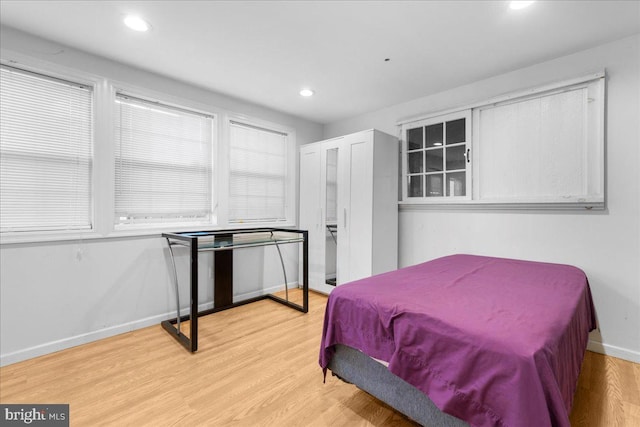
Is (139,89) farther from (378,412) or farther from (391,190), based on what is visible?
(378,412)

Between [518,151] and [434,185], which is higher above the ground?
[518,151]

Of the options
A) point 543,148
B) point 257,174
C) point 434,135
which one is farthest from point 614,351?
point 257,174

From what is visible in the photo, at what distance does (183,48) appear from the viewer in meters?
2.38

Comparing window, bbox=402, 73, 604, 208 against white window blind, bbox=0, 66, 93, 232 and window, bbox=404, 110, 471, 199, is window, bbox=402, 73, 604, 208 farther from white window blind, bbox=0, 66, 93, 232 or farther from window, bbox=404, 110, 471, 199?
white window blind, bbox=0, 66, 93, 232

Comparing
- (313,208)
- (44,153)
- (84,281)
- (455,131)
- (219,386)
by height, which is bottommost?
(219,386)

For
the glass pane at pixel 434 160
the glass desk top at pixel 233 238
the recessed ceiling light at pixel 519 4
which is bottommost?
the glass desk top at pixel 233 238

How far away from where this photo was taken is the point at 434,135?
11.0 ft

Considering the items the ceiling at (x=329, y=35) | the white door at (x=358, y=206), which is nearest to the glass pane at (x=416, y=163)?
the white door at (x=358, y=206)

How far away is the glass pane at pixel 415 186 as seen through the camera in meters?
3.47

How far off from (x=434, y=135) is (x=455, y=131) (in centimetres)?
24

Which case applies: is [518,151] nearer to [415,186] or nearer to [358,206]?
[415,186]

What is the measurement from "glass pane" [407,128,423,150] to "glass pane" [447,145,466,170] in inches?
15.1

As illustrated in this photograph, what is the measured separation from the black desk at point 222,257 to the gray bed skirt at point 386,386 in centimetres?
131

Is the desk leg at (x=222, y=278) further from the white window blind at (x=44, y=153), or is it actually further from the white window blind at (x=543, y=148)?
the white window blind at (x=543, y=148)
